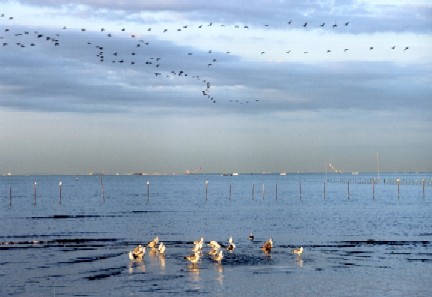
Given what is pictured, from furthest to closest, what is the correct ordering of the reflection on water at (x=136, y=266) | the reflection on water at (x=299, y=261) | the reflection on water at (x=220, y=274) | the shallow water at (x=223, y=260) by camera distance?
the reflection on water at (x=299, y=261) < the reflection on water at (x=136, y=266) < the reflection on water at (x=220, y=274) < the shallow water at (x=223, y=260)

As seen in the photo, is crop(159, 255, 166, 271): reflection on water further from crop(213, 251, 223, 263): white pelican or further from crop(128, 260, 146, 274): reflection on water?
crop(213, 251, 223, 263): white pelican

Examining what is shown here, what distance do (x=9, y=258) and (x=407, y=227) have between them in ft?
158

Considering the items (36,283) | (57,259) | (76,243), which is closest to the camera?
(36,283)

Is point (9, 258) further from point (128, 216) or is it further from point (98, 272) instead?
point (128, 216)

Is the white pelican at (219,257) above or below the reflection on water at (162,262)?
above

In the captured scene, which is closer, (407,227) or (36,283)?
(36,283)

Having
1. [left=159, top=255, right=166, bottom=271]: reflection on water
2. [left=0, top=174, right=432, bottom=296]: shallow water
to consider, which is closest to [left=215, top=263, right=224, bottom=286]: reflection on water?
[left=0, top=174, right=432, bottom=296]: shallow water

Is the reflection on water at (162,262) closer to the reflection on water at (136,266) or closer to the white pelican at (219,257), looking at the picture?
the reflection on water at (136,266)

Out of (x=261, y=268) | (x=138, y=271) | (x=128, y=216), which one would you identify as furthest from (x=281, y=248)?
(x=128, y=216)

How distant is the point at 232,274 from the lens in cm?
4497

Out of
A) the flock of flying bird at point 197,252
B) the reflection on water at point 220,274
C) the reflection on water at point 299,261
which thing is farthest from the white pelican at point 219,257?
the reflection on water at point 299,261

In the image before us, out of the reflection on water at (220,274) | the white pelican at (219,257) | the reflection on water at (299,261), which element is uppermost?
the white pelican at (219,257)

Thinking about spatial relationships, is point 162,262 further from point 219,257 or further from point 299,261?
point 299,261

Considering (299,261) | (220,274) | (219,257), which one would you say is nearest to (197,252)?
(219,257)
